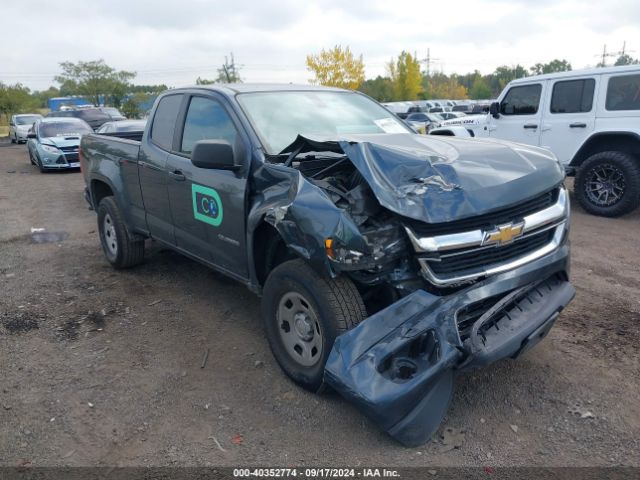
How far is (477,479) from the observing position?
100 inches

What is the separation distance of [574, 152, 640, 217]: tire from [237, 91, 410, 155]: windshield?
456 centimetres

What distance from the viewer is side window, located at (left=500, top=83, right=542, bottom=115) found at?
8.66 metres

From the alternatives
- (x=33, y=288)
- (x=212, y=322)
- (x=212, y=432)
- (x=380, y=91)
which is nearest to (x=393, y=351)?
(x=212, y=432)

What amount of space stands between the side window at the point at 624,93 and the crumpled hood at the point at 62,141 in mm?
13048

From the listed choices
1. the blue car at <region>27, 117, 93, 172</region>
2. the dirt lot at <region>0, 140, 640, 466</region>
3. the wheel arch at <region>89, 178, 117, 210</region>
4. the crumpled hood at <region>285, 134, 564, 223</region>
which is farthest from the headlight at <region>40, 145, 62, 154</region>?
the crumpled hood at <region>285, 134, 564, 223</region>

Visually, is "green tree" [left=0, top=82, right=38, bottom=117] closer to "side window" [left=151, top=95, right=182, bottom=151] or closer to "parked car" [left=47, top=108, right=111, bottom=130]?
"parked car" [left=47, top=108, right=111, bottom=130]

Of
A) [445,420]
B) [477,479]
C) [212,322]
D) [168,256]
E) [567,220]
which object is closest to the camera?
[477,479]

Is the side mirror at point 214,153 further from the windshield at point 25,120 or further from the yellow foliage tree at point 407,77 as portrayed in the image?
the yellow foliage tree at point 407,77

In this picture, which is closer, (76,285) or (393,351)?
(393,351)

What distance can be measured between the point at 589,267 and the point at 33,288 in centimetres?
569

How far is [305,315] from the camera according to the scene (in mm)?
3150

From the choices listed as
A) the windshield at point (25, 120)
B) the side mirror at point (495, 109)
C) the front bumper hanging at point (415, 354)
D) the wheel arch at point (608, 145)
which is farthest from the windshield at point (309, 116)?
the windshield at point (25, 120)

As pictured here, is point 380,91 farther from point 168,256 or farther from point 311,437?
point 311,437

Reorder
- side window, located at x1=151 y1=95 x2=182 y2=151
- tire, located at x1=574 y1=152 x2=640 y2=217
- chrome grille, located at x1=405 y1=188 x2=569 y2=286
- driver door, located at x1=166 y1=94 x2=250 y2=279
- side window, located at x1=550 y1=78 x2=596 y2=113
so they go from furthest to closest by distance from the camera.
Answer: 1. side window, located at x1=550 y1=78 x2=596 y2=113
2. tire, located at x1=574 y1=152 x2=640 y2=217
3. side window, located at x1=151 y1=95 x2=182 y2=151
4. driver door, located at x1=166 y1=94 x2=250 y2=279
5. chrome grille, located at x1=405 y1=188 x2=569 y2=286
